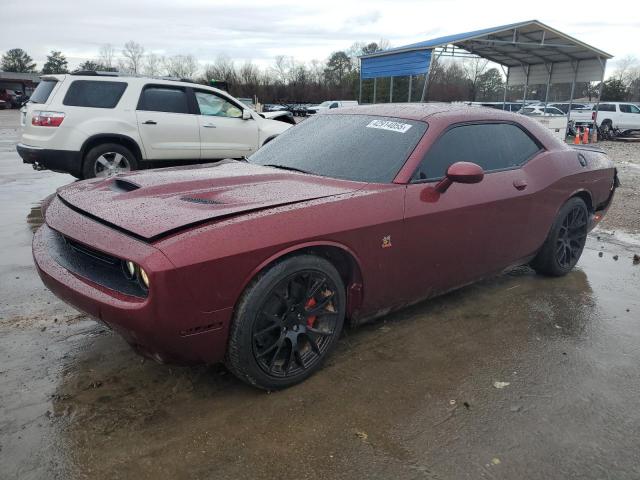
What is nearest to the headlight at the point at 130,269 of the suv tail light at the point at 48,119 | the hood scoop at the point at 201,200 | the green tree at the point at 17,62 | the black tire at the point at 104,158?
the hood scoop at the point at 201,200

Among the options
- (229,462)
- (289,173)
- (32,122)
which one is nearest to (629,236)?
(289,173)

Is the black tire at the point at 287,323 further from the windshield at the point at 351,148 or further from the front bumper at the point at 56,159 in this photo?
the front bumper at the point at 56,159

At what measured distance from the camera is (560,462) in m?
2.29

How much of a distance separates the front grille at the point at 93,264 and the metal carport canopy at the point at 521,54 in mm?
12881

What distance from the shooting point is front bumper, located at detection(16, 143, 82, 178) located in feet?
23.1

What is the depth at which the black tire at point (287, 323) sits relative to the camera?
250 centimetres

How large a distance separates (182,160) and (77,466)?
6571mm

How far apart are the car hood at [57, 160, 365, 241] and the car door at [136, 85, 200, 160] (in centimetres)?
→ 443

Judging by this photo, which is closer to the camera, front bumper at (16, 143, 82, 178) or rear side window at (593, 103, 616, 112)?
front bumper at (16, 143, 82, 178)

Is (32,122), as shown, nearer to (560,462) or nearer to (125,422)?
(125,422)

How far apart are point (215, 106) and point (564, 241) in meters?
5.99

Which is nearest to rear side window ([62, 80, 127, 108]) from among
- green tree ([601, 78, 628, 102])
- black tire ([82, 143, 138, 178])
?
black tire ([82, 143, 138, 178])

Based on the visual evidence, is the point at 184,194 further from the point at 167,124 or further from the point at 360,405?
the point at 167,124

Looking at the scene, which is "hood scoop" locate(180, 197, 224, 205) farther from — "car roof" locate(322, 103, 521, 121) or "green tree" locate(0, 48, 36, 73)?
"green tree" locate(0, 48, 36, 73)
